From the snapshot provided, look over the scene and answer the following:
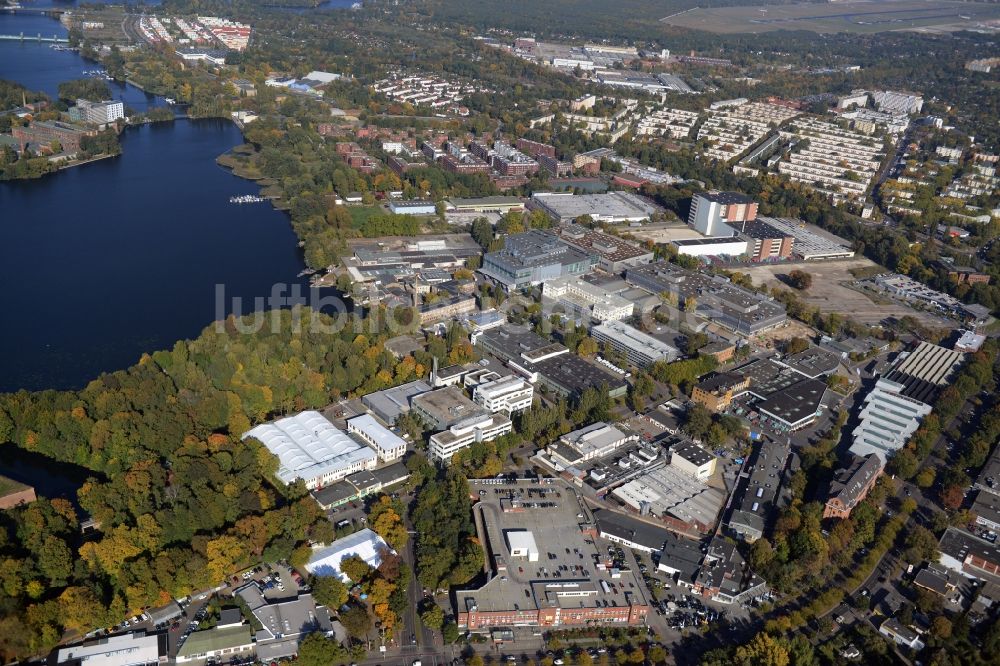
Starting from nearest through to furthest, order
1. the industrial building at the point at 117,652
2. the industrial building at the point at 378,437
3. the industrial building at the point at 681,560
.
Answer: the industrial building at the point at 117,652
the industrial building at the point at 681,560
the industrial building at the point at 378,437

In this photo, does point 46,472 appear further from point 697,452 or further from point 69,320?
point 697,452

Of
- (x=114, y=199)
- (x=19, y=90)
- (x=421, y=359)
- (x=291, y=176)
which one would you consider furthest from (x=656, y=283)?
(x=19, y=90)

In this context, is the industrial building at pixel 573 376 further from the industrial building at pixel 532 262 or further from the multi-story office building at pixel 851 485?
the multi-story office building at pixel 851 485

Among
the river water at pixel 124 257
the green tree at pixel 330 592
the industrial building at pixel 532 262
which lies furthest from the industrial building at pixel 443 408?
the river water at pixel 124 257

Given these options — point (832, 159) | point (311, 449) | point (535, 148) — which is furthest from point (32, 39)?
point (311, 449)

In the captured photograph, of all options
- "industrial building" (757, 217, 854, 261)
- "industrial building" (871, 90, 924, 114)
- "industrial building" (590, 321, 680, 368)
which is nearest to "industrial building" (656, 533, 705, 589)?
"industrial building" (590, 321, 680, 368)
